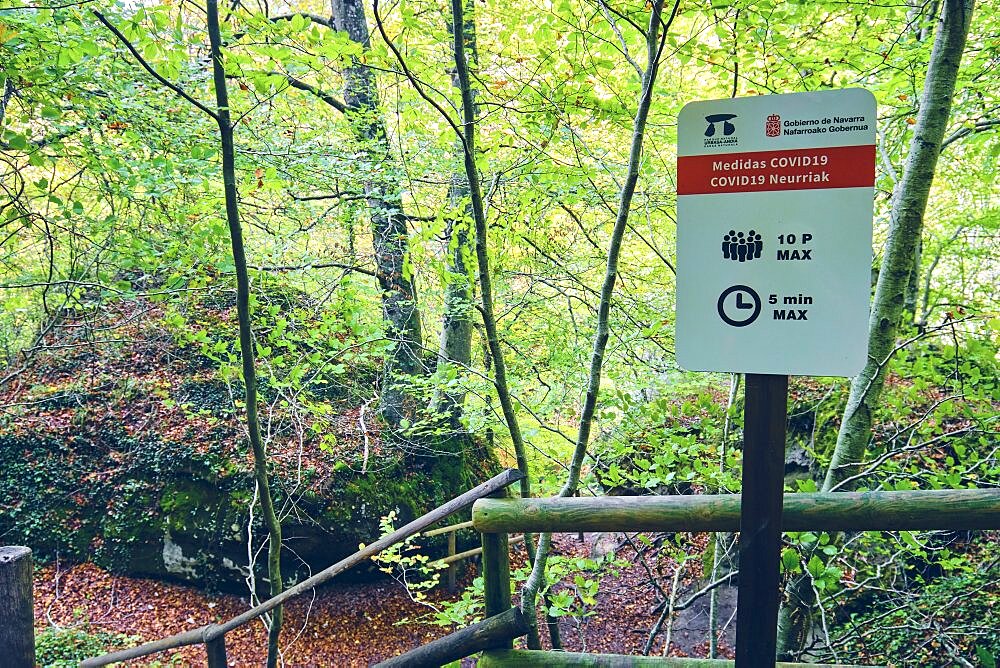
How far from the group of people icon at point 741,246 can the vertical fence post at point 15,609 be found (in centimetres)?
268

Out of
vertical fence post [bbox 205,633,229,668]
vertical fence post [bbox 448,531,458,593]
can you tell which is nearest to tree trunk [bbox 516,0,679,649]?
vertical fence post [bbox 205,633,229,668]

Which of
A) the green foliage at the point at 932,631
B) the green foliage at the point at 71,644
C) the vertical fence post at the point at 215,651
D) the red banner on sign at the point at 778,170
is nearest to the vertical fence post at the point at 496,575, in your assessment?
the red banner on sign at the point at 778,170

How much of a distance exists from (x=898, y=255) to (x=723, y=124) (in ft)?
5.21

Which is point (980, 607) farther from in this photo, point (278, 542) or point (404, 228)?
point (404, 228)

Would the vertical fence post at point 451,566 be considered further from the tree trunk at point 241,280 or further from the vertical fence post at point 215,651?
the vertical fence post at point 215,651

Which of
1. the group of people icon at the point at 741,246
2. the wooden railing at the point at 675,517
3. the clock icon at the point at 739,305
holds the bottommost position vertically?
the wooden railing at the point at 675,517

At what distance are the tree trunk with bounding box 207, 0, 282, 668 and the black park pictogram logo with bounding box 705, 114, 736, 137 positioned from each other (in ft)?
6.51

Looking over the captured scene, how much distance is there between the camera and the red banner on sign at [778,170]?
1.35 metres

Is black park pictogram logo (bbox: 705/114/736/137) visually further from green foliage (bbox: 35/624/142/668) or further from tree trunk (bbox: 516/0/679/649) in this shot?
green foliage (bbox: 35/624/142/668)

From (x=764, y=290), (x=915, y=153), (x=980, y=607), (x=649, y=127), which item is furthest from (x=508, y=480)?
(x=980, y=607)

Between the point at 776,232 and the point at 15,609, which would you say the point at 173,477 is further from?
the point at 776,232

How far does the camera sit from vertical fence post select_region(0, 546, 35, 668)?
2.31 meters

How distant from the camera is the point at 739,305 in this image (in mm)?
1428

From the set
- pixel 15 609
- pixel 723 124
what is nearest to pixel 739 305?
pixel 723 124
